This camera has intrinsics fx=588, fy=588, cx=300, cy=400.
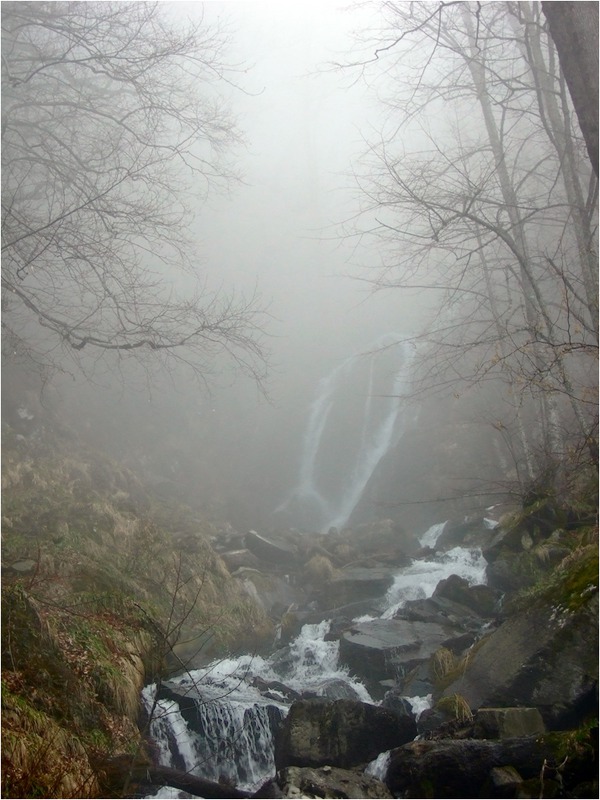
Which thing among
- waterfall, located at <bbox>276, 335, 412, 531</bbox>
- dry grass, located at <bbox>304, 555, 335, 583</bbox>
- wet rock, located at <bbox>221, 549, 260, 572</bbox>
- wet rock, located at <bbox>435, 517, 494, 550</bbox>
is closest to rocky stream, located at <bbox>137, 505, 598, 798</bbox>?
dry grass, located at <bbox>304, 555, 335, 583</bbox>

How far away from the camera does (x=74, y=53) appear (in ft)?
23.7

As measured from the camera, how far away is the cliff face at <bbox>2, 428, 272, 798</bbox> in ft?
12.8

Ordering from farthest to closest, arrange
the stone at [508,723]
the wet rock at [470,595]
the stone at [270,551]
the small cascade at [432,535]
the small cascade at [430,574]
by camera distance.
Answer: the small cascade at [432,535] < the stone at [270,551] < the small cascade at [430,574] < the wet rock at [470,595] < the stone at [508,723]

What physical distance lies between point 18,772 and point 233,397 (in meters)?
22.0

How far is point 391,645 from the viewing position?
7406 millimetres

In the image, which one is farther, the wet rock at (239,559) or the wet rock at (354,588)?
the wet rock at (239,559)

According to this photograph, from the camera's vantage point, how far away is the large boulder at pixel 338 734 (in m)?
4.89

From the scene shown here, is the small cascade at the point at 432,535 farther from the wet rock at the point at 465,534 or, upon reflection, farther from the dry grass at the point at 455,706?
the dry grass at the point at 455,706

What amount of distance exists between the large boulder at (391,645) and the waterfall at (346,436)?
10279 mm

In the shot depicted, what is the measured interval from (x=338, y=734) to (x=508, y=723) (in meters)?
1.54

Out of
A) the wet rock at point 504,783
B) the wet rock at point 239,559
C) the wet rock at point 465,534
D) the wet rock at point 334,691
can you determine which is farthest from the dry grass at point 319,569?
the wet rock at point 504,783

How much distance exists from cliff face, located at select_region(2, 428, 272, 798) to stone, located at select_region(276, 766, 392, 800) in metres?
1.23

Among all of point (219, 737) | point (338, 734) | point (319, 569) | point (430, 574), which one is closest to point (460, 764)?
point (338, 734)

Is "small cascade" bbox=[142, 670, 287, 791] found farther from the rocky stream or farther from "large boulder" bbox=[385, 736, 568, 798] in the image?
"large boulder" bbox=[385, 736, 568, 798]
